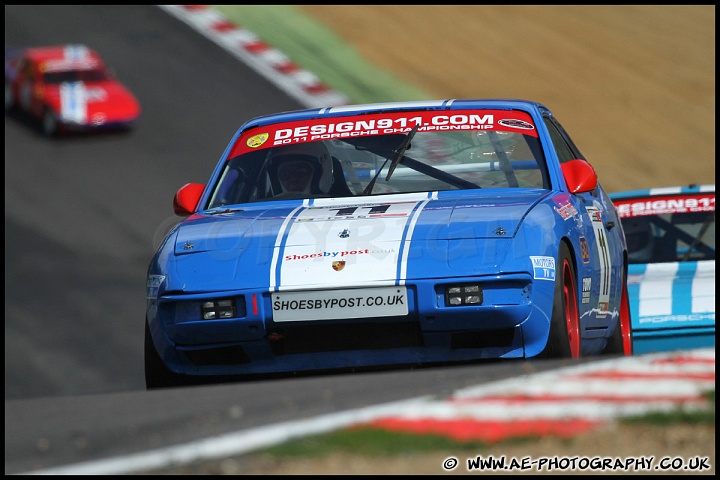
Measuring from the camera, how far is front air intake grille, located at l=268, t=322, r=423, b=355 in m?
5.56

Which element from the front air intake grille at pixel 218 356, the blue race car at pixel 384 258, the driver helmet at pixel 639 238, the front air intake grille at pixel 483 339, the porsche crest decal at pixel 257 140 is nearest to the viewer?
the blue race car at pixel 384 258

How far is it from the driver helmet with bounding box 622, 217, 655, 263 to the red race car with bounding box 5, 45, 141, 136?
40.9ft

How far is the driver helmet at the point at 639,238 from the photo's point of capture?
938 centimetres

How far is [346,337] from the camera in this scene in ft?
18.4

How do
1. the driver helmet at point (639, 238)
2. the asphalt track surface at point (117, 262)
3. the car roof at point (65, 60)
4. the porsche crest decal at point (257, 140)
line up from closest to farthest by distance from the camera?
the asphalt track surface at point (117, 262)
the porsche crest decal at point (257, 140)
the driver helmet at point (639, 238)
the car roof at point (65, 60)

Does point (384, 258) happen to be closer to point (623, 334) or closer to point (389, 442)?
point (389, 442)

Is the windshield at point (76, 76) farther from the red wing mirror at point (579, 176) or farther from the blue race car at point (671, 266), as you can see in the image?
the red wing mirror at point (579, 176)

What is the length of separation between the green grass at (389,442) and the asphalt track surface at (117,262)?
329mm

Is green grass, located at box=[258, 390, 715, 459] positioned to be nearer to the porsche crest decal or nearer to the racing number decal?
the racing number decal

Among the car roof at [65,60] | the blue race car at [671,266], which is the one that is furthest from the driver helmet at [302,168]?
the car roof at [65,60]

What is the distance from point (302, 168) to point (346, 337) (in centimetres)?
140

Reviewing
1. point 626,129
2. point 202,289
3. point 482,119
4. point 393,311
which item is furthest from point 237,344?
point 626,129

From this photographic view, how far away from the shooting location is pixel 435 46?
24328 mm

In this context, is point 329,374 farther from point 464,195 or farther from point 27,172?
point 27,172
